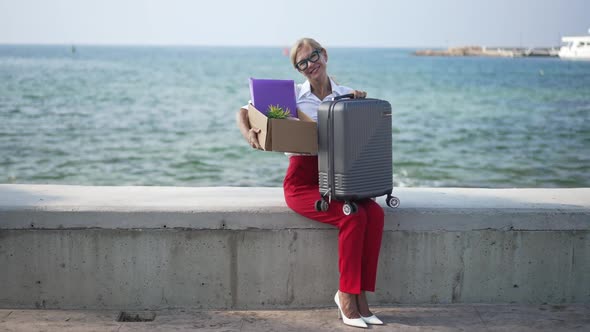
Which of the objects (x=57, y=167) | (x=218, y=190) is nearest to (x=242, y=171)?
(x=57, y=167)

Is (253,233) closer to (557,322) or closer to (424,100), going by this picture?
(557,322)

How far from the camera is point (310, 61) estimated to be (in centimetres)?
435

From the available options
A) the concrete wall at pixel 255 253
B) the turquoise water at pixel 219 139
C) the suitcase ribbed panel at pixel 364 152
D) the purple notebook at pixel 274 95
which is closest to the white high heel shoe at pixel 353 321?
the concrete wall at pixel 255 253

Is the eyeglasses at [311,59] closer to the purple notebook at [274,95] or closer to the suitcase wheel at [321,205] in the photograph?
the purple notebook at [274,95]

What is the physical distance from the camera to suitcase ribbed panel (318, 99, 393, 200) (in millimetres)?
3938

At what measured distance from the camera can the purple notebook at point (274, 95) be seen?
4.20m

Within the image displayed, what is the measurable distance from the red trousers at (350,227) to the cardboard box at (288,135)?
8.9 inches

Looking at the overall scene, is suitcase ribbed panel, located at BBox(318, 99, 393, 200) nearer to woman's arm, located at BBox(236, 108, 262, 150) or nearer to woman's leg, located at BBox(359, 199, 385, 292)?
woman's leg, located at BBox(359, 199, 385, 292)

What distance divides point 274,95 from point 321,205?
63cm

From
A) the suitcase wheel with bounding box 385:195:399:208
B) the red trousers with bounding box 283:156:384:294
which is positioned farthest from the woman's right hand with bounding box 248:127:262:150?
the suitcase wheel with bounding box 385:195:399:208

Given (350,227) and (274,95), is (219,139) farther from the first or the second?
(350,227)

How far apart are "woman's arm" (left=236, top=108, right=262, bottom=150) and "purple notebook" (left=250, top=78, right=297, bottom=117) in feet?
0.32

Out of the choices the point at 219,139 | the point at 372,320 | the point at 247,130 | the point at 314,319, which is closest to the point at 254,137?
the point at 247,130

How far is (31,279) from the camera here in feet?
14.2
